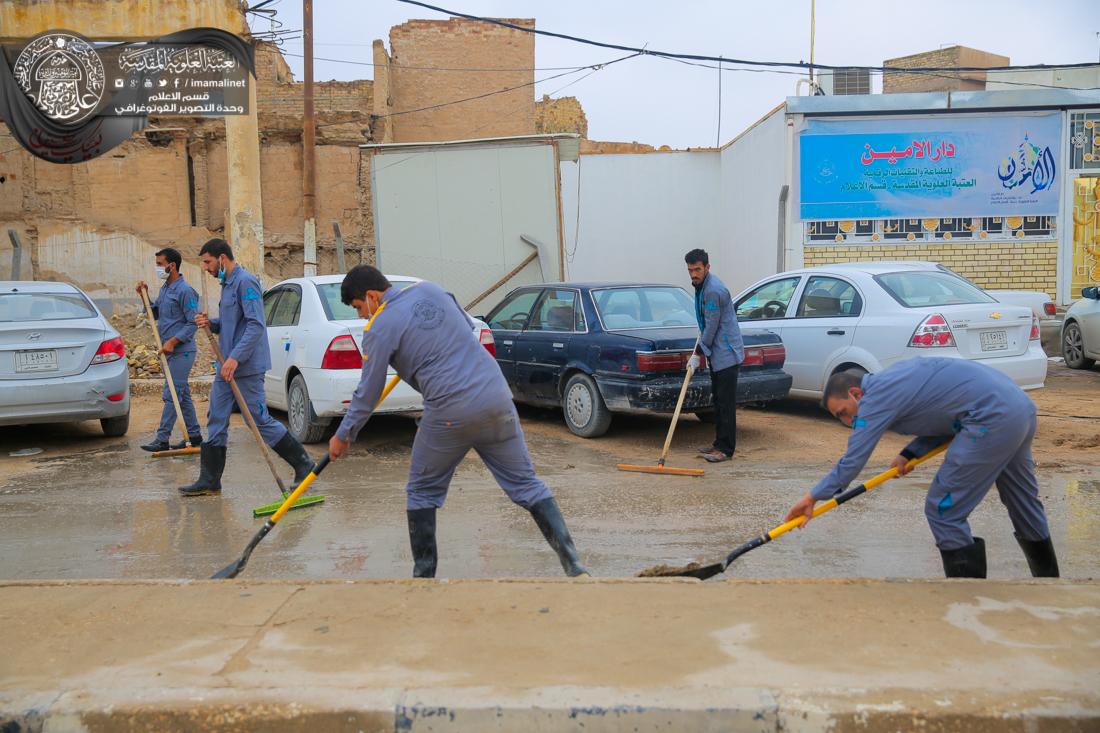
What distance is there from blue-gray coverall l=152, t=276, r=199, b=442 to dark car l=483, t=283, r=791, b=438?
9.84ft

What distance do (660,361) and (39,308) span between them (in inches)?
227

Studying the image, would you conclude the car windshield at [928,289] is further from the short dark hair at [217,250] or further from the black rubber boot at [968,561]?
the short dark hair at [217,250]

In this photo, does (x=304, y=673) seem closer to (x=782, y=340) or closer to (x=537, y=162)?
(x=782, y=340)

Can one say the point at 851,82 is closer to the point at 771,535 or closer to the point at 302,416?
the point at 302,416

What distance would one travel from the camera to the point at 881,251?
15070 mm

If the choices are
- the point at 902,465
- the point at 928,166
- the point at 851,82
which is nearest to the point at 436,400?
the point at 902,465

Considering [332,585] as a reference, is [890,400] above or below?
above

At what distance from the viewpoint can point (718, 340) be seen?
812 centimetres

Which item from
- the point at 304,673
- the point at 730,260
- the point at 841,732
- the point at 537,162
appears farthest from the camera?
the point at 730,260

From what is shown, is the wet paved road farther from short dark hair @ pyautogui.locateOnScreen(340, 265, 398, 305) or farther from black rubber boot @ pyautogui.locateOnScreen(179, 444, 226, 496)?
→ short dark hair @ pyautogui.locateOnScreen(340, 265, 398, 305)

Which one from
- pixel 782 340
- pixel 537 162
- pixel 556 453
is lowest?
pixel 556 453

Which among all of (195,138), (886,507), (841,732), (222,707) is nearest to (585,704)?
(841,732)

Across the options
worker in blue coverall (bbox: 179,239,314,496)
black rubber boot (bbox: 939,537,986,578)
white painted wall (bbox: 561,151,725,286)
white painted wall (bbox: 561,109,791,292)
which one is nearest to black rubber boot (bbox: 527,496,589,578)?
black rubber boot (bbox: 939,537,986,578)

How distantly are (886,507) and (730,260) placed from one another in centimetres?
1237
